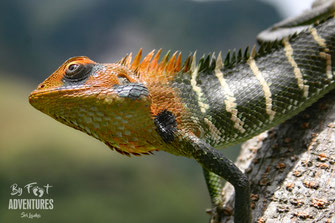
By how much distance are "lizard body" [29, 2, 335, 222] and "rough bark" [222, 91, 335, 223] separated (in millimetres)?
201

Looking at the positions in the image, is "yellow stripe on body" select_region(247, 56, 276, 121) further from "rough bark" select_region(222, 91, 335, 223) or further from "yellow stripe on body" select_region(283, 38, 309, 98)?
"rough bark" select_region(222, 91, 335, 223)

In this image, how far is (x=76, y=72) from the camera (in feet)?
7.00

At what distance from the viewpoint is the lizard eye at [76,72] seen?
213 centimetres

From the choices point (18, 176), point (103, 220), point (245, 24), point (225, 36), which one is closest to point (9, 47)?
point (18, 176)

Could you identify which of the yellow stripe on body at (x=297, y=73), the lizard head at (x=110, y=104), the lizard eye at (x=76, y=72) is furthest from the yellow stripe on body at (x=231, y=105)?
the lizard eye at (x=76, y=72)

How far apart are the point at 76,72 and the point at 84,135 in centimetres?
680

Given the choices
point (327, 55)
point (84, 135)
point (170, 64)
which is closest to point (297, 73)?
point (327, 55)

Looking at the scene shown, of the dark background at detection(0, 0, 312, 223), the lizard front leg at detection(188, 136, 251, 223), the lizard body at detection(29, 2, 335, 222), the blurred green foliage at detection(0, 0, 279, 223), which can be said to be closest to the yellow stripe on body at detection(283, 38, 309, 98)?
the lizard body at detection(29, 2, 335, 222)

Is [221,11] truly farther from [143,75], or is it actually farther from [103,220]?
[143,75]

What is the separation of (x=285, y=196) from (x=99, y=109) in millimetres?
1396

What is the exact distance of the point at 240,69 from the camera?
8.48 feet

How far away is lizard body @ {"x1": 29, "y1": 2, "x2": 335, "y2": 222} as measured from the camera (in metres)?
2.08

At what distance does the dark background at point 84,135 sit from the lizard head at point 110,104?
478cm

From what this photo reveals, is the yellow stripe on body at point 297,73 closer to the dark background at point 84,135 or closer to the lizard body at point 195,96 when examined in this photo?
the lizard body at point 195,96
